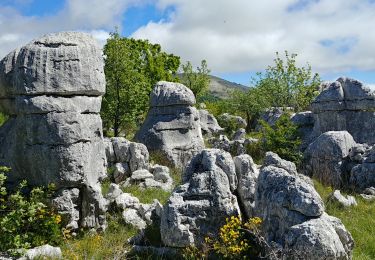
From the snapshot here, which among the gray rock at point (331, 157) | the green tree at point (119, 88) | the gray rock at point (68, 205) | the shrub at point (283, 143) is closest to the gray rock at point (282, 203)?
the gray rock at point (68, 205)

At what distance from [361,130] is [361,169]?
17.6 ft

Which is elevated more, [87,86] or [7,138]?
[87,86]

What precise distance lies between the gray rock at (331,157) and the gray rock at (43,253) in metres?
9.58

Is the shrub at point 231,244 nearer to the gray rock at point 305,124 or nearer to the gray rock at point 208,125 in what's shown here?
the gray rock at point 305,124

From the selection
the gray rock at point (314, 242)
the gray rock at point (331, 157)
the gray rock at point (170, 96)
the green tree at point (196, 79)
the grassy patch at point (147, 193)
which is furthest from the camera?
the green tree at point (196, 79)

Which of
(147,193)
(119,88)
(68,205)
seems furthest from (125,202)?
(119,88)

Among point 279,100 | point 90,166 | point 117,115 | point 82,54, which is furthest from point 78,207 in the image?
point 279,100

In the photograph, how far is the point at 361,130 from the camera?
19.2m

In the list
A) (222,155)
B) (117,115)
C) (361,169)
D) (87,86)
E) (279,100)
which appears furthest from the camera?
(279,100)

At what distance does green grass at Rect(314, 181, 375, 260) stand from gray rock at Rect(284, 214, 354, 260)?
1210mm

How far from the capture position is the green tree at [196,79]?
2056 inches

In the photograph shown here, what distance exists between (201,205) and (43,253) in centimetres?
303

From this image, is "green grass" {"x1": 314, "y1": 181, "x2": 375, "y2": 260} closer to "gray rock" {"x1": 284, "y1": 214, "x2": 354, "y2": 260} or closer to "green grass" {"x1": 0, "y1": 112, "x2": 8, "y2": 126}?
"gray rock" {"x1": 284, "y1": 214, "x2": 354, "y2": 260}

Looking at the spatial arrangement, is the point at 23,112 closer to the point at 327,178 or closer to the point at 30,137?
the point at 30,137
